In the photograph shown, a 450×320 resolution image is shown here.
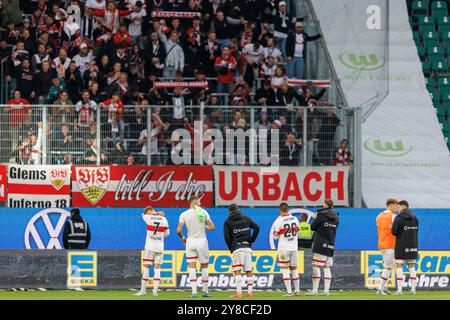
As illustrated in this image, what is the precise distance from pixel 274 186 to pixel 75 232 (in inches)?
211

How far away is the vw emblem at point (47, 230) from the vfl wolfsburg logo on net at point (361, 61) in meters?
11.4

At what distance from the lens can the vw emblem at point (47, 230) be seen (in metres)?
30.6

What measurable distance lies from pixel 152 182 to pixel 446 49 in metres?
12.7

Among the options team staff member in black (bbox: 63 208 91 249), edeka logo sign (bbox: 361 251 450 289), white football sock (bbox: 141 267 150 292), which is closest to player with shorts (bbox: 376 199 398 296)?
edeka logo sign (bbox: 361 251 450 289)

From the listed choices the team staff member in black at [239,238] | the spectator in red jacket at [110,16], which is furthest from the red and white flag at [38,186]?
the team staff member in black at [239,238]

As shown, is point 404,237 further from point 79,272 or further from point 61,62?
point 61,62

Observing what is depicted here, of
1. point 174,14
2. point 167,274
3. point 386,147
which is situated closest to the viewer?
point 167,274

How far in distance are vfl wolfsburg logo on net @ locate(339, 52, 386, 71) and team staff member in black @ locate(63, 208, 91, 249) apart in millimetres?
11734

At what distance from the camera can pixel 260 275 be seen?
30.0m

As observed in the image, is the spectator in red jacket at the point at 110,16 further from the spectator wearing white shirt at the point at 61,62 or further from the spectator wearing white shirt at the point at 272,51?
the spectator wearing white shirt at the point at 272,51

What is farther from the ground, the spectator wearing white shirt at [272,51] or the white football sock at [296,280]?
the spectator wearing white shirt at [272,51]

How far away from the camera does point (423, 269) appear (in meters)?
30.3

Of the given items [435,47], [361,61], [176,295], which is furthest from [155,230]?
[435,47]

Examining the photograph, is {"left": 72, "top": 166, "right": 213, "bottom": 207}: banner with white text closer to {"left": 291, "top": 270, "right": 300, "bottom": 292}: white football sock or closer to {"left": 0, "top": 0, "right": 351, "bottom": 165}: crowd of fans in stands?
{"left": 0, "top": 0, "right": 351, "bottom": 165}: crowd of fans in stands
